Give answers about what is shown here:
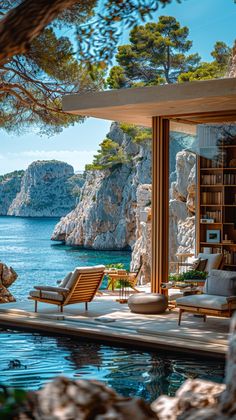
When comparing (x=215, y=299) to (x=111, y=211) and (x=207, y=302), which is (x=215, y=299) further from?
(x=111, y=211)

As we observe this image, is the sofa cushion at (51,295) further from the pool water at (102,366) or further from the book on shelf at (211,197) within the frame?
the book on shelf at (211,197)

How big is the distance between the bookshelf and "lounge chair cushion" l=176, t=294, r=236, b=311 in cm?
251

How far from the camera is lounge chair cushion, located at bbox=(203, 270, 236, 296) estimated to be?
32.7 feet

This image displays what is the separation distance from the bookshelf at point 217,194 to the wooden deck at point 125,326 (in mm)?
1666

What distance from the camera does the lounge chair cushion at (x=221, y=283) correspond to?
9.97 metres

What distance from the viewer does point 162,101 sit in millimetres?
11031

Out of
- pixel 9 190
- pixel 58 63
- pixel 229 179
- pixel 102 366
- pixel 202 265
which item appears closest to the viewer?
pixel 102 366

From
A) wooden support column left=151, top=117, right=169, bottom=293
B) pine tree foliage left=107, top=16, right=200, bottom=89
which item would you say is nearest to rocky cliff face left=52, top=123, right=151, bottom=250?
pine tree foliage left=107, top=16, right=200, bottom=89

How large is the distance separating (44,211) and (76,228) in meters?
16.5

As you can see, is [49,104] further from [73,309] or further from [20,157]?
[20,157]

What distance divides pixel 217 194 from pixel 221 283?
9.19ft

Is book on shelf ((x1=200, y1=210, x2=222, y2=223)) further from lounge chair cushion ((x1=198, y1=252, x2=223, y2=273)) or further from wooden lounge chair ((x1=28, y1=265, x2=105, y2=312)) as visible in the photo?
wooden lounge chair ((x1=28, y1=265, x2=105, y2=312))

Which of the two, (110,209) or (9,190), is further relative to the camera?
(9,190)

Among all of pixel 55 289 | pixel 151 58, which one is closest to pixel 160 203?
pixel 55 289
